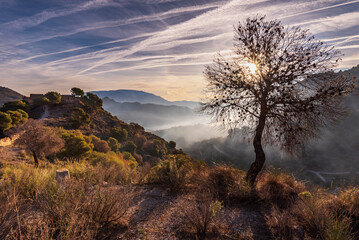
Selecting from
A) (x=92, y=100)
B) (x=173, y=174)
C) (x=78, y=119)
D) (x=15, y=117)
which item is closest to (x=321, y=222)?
(x=173, y=174)

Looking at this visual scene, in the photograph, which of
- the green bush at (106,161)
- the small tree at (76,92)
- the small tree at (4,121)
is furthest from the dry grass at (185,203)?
the small tree at (76,92)

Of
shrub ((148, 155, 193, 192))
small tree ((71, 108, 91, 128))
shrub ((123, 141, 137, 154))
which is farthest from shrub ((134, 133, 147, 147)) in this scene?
shrub ((148, 155, 193, 192))

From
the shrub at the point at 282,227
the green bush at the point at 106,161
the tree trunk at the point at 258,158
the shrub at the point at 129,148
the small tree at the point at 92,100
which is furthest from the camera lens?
the small tree at the point at 92,100

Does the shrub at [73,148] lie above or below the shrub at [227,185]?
below

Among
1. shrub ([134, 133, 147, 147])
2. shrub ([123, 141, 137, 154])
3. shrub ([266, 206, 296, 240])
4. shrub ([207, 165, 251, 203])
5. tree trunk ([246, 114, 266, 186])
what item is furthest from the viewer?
shrub ([134, 133, 147, 147])

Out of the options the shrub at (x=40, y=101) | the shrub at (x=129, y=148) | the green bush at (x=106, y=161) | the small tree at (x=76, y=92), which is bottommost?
the shrub at (x=129, y=148)

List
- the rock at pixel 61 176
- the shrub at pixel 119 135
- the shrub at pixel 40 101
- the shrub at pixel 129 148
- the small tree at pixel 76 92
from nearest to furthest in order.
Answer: the rock at pixel 61 176 < the shrub at pixel 129 148 < the shrub at pixel 40 101 < the shrub at pixel 119 135 < the small tree at pixel 76 92

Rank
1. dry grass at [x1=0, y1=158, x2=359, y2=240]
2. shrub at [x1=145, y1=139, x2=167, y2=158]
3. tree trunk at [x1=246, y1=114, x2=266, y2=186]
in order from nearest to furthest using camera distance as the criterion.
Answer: dry grass at [x1=0, y1=158, x2=359, y2=240] < tree trunk at [x1=246, y1=114, x2=266, y2=186] < shrub at [x1=145, y1=139, x2=167, y2=158]

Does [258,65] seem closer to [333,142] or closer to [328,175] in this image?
[328,175]

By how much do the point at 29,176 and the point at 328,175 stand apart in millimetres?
68957

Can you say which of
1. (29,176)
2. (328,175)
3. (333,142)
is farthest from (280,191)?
(333,142)

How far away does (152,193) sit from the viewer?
17.7ft

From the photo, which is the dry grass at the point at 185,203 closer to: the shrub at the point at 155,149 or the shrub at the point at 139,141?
the shrub at the point at 155,149

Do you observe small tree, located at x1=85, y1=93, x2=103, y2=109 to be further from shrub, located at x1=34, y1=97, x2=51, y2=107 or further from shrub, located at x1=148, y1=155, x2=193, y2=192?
shrub, located at x1=148, y1=155, x2=193, y2=192
